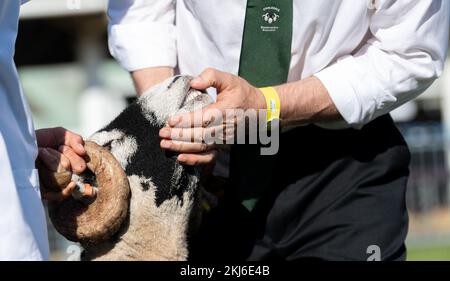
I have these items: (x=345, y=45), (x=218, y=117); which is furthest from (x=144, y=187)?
(x=345, y=45)

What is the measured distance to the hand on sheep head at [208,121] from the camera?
2.49 m

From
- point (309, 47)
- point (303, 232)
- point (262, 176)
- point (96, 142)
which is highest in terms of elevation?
point (309, 47)

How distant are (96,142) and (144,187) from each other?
0.66 ft

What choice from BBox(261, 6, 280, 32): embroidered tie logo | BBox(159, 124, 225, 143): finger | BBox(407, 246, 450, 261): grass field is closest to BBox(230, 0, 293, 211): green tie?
BBox(261, 6, 280, 32): embroidered tie logo

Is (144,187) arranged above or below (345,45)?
below

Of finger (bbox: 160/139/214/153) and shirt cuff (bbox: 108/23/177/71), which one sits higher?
shirt cuff (bbox: 108/23/177/71)

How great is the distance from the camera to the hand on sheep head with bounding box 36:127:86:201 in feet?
7.83

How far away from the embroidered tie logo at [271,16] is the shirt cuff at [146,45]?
1.25ft

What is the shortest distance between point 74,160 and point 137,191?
0.63 ft

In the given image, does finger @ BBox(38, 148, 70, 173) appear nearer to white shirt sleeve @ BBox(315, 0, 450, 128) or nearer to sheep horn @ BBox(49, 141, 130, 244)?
sheep horn @ BBox(49, 141, 130, 244)

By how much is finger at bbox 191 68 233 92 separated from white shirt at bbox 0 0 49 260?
1.88 feet

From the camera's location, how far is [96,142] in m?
2.54

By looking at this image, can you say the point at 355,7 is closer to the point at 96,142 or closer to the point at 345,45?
the point at 345,45

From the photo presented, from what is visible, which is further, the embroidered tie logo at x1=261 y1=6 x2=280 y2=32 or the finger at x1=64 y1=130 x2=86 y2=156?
the embroidered tie logo at x1=261 y1=6 x2=280 y2=32
